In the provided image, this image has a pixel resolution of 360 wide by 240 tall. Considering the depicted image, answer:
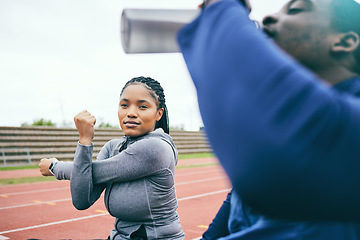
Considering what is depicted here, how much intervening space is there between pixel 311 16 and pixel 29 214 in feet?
25.1

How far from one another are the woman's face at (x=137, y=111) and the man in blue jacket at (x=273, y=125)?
48.2 inches

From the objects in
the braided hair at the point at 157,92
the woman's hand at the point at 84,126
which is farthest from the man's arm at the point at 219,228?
the braided hair at the point at 157,92

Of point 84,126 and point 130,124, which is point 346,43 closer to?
point 84,126

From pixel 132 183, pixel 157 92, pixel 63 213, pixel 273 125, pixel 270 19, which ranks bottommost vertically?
pixel 63 213

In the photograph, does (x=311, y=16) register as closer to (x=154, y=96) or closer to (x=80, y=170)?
(x=80, y=170)

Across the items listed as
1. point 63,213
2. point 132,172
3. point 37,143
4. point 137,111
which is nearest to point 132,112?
point 137,111

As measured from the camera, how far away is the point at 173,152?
1.84 meters

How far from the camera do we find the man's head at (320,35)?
2.16 feet

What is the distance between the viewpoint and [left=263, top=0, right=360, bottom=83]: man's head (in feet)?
2.16

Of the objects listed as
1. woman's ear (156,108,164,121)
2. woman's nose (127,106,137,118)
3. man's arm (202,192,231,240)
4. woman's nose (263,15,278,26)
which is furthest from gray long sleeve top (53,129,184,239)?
woman's nose (263,15,278,26)

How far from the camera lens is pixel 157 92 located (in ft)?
6.51

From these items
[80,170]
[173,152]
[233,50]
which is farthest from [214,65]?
[173,152]

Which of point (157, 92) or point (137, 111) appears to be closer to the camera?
point (137, 111)

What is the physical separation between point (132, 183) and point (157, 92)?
0.59 meters
